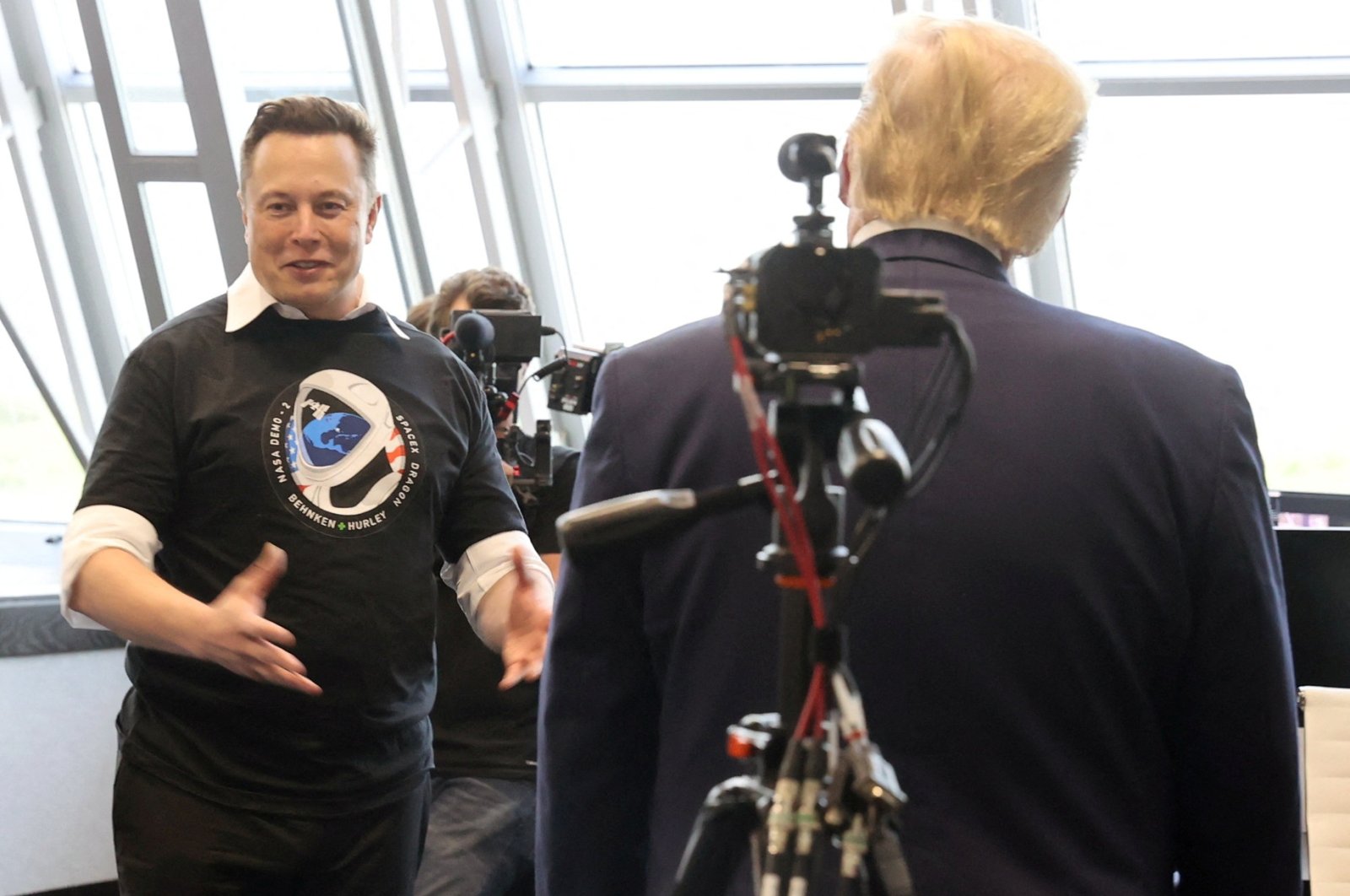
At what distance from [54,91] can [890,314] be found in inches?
215

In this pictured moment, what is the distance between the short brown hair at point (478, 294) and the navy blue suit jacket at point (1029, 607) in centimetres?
189

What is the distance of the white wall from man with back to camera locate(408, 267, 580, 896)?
65.2 inches

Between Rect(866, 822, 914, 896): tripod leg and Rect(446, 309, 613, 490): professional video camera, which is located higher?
Rect(446, 309, 613, 490): professional video camera

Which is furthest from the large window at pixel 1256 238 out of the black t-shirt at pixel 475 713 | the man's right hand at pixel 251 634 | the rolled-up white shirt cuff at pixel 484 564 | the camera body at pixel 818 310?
the camera body at pixel 818 310

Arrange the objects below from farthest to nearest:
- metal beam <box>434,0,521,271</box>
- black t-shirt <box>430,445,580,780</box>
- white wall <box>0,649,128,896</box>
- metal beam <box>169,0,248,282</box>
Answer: metal beam <box>434,0,521,271</box> → metal beam <box>169,0,248,282</box> → white wall <box>0,649,128,896</box> → black t-shirt <box>430,445,580,780</box>

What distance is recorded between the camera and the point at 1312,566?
226 centimetres

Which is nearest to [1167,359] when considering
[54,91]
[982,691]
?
[982,691]

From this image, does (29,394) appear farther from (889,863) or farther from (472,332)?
(889,863)

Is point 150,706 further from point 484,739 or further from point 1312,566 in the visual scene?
point 1312,566

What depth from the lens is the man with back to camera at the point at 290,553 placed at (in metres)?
1.80

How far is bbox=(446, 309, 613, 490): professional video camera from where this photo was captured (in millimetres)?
2734

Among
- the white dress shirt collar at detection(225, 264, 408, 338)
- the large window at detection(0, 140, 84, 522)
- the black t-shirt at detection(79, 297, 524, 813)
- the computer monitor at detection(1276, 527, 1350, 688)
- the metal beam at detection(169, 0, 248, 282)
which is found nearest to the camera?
the black t-shirt at detection(79, 297, 524, 813)

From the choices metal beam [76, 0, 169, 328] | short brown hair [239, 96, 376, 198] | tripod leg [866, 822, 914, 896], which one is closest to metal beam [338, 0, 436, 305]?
metal beam [76, 0, 169, 328]

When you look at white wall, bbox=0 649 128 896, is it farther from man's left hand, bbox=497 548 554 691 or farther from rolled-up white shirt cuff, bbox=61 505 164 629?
man's left hand, bbox=497 548 554 691
